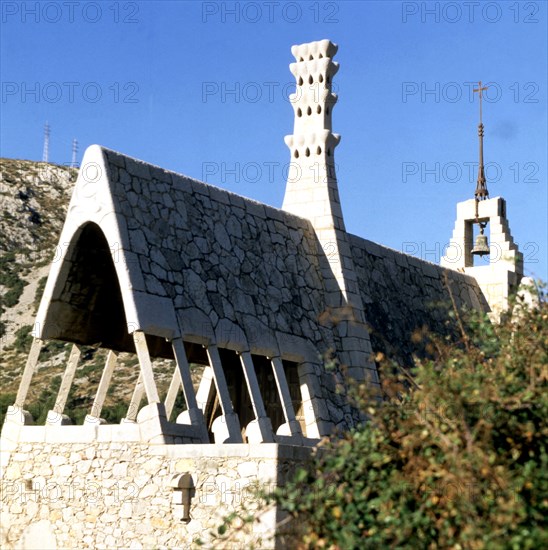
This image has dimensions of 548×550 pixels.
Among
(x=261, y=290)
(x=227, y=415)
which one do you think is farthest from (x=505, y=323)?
(x=261, y=290)

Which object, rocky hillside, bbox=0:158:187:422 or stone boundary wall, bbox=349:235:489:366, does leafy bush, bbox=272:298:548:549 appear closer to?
stone boundary wall, bbox=349:235:489:366

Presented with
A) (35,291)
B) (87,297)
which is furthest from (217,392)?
(35,291)

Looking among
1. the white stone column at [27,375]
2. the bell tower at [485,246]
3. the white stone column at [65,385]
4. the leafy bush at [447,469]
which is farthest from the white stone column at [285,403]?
the bell tower at [485,246]

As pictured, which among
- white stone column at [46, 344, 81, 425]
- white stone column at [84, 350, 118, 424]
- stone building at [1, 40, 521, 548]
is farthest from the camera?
white stone column at [84, 350, 118, 424]

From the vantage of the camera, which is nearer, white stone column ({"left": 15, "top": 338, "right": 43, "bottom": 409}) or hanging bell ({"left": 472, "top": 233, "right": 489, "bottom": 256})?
white stone column ({"left": 15, "top": 338, "right": 43, "bottom": 409})

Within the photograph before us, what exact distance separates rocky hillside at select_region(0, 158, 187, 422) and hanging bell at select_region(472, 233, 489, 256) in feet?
40.5

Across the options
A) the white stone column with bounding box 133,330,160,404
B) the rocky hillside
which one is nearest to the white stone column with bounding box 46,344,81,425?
the white stone column with bounding box 133,330,160,404

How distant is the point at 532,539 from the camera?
7.24m

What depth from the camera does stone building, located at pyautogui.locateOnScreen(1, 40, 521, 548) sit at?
12.1 metres

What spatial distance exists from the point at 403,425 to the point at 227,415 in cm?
557

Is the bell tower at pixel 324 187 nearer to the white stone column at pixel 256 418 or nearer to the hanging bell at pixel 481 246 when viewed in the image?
the white stone column at pixel 256 418

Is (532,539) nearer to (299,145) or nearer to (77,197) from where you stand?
(77,197)

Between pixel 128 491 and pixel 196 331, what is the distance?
7.81ft

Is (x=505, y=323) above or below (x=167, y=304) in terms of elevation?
below
